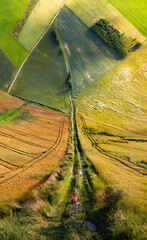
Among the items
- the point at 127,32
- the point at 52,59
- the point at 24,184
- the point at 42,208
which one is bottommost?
the point at 42,208

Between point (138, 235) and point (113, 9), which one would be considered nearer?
point (138, 235)

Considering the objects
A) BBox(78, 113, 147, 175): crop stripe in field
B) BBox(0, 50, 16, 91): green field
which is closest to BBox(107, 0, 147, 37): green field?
BBox(78, 113, 147, 175): crop stripe in field

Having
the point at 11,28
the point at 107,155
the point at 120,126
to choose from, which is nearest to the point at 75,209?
the point at 107,155

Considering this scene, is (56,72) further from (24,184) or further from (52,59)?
(24,184)

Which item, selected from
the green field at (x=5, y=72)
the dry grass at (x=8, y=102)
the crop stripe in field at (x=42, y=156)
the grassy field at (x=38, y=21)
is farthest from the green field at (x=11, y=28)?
the crop stripe in field at (x=42, y=156)

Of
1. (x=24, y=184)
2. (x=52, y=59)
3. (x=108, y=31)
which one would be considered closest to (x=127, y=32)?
(x=108, y=31)

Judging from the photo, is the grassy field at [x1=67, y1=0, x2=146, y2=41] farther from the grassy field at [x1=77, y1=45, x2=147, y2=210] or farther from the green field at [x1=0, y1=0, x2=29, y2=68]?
the green field at [x1=0, y1=0, x2=29, y2=68]

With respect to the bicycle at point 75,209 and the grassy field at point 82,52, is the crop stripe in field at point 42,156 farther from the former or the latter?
the bicycle at point 75,209
